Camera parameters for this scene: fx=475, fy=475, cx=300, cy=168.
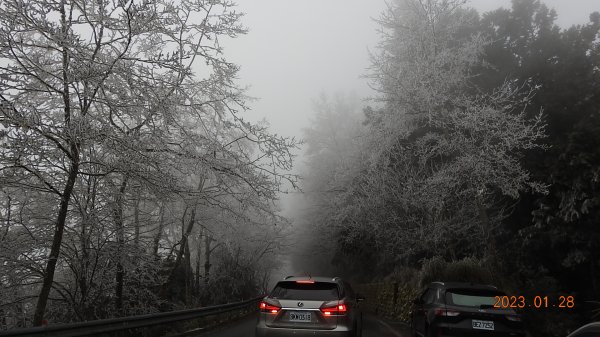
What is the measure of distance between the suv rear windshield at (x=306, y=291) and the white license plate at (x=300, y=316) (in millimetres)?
293

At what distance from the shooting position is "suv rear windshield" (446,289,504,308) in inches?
332

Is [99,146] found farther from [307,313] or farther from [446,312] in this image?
[446,312]

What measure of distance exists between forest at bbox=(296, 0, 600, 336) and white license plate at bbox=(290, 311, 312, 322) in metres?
7.84

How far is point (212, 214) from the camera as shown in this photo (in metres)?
18.8

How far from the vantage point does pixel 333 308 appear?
771cm

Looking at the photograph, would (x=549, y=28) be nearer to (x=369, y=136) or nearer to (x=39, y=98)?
(x=369, y=136)

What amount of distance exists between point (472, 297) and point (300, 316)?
3.22 metres

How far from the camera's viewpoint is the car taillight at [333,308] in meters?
7.67

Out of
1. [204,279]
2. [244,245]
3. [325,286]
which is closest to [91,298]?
[325,286]

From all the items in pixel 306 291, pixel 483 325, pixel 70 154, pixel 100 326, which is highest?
pixel 70 154

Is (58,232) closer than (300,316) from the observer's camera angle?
No

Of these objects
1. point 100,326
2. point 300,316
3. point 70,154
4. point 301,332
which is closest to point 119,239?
point 100,326

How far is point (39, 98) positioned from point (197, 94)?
10.1 ft

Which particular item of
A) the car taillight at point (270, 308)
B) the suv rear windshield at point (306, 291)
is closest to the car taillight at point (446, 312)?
the suv rear windshield at point (306, 291)
